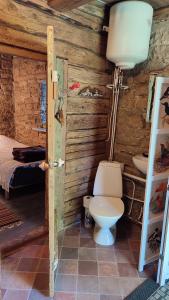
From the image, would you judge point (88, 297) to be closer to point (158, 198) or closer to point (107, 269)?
point (107, 269)

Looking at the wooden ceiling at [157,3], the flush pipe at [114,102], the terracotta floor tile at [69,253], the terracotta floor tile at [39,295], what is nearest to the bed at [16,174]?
the flush pipe at [114,102]

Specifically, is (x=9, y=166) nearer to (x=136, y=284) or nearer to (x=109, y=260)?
(x=109, y=260)

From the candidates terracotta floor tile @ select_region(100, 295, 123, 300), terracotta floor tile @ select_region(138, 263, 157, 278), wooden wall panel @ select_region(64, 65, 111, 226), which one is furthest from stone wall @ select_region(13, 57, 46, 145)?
terracotta floor tile @ select_region(100, 295, 123, 300)

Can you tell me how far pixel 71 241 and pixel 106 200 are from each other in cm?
59

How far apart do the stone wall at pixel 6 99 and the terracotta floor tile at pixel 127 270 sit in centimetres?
412

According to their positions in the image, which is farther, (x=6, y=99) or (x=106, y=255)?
(x=6, y=99)

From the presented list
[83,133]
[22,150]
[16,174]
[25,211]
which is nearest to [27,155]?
[22,150]

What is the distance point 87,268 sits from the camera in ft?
6.80

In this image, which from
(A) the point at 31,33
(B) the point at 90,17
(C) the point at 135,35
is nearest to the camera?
(A) the point at 31,33

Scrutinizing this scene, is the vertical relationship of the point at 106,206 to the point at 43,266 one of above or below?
above

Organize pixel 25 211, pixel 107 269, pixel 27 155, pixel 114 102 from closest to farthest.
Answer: pixel 107 269
pixel 114 102
pixel 25 211
pixel 27 155

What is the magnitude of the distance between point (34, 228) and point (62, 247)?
0.46 metres

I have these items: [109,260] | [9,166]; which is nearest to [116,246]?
[109,260]

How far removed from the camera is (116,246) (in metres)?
2.40
